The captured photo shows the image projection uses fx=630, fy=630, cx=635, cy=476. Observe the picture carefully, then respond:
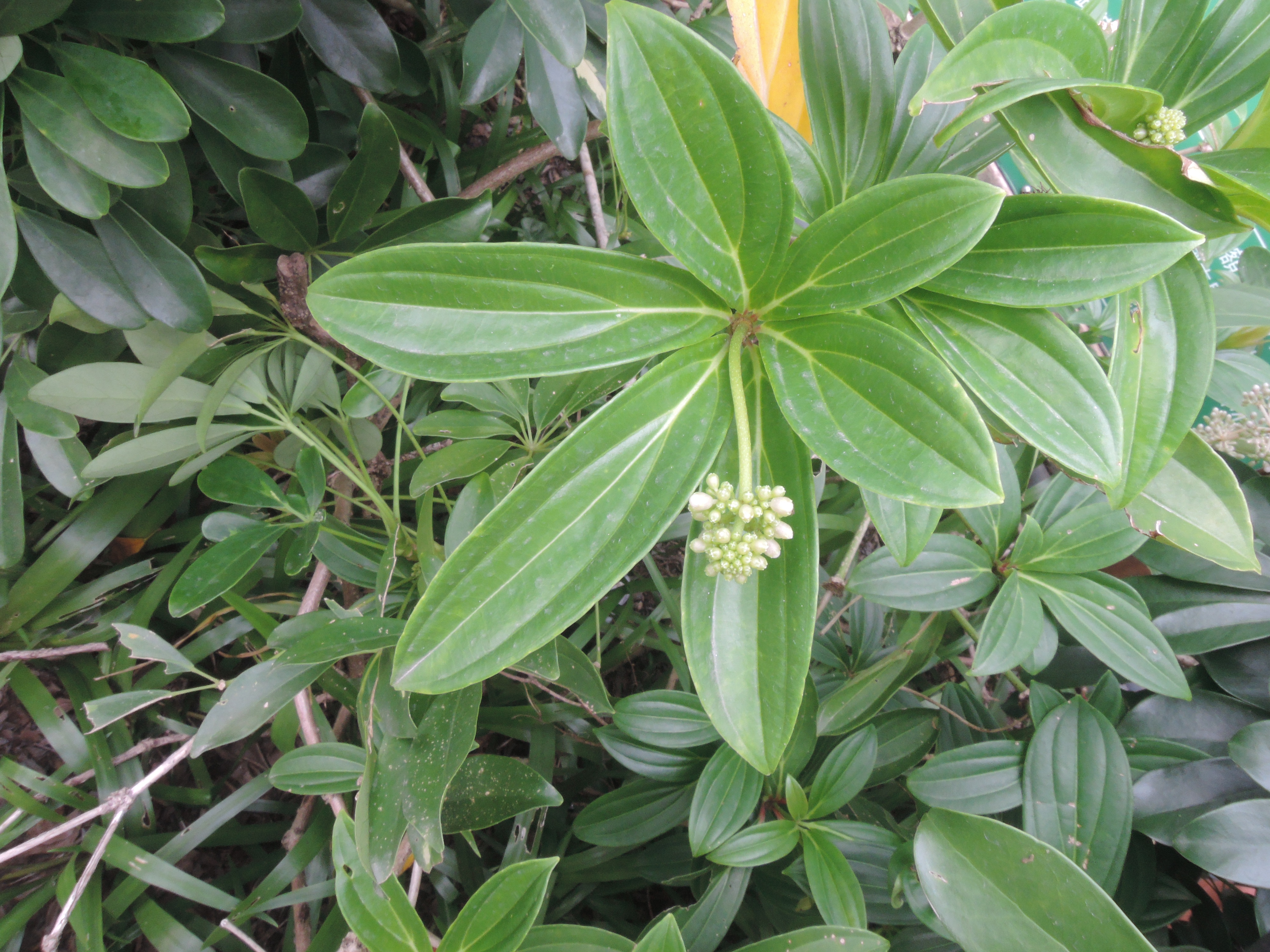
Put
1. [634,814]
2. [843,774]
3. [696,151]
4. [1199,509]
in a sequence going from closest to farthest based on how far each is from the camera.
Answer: [696,151] < [1199,509] < [843,774] < [634,814]

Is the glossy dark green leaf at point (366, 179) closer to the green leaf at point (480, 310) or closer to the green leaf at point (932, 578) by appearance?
the green leaf at point (480, 310)

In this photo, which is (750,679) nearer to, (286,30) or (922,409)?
(922,409)

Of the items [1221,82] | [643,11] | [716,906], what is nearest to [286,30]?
[643,11]

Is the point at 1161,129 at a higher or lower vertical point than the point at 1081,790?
higher

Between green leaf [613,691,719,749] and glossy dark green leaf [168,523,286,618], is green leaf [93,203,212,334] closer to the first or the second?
glossy dark green leaf [168,523,286,618]

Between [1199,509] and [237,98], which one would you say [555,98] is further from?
[1199,509]

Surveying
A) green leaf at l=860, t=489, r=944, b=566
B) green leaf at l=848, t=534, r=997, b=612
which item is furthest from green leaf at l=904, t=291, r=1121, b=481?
green leaf at l=848, t=534, r=997, b=612

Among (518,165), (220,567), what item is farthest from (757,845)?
(518,165)

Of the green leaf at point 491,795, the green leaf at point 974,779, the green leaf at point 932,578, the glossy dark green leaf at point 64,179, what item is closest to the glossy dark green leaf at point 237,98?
the glossy dark green leaf at point 64,179
